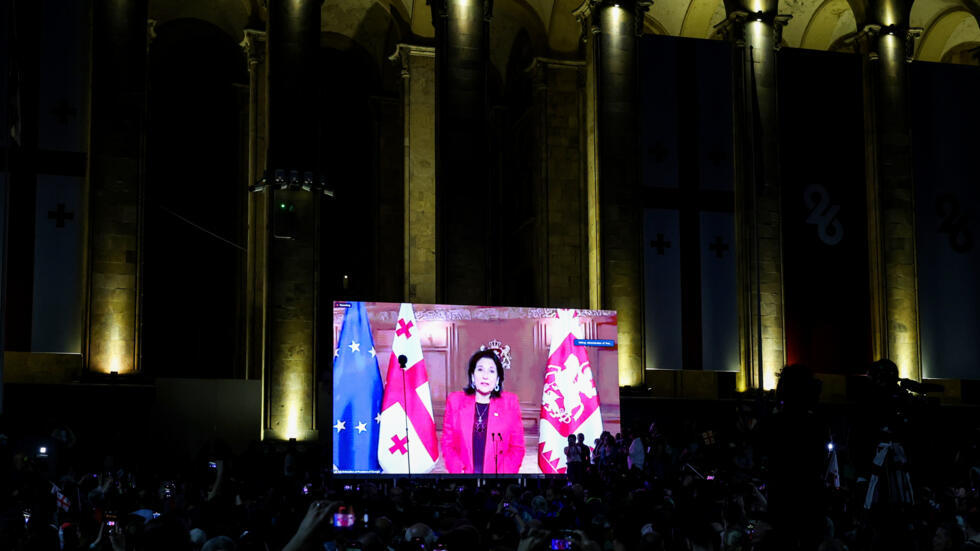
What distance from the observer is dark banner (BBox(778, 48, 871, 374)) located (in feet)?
103

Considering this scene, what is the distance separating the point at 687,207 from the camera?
30.7m

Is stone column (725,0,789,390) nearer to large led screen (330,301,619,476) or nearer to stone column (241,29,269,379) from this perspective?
large led screen (330,301,619,476)

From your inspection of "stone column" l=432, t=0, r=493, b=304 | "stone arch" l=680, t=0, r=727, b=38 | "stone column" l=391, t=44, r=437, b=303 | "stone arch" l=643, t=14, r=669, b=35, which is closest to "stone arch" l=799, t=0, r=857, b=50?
"stone arch" l=680, t=0, r=727, b=38

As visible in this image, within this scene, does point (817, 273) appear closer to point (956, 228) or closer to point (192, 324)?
point (956, 228)

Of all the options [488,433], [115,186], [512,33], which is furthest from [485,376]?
[512,33]

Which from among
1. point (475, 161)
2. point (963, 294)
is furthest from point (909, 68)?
point (475, 161)

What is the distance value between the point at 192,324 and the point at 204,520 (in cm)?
2520

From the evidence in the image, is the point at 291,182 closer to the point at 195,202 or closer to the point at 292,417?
the point at 292,417

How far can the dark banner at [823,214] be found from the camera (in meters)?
31.5

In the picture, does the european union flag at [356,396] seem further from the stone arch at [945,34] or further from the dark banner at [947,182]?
the stone arch at [945,34]

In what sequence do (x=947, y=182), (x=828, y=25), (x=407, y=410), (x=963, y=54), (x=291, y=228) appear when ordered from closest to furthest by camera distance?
1. (x=407, y=410)
2. (x=291, y=228)
3. (x=947, y=182)
4. (x=828, y=25)
5. (x=963, y=54)

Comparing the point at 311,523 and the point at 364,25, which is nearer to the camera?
the point at 311,523

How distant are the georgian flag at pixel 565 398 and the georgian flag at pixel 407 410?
2.44 metres

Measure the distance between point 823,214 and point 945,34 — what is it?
11.0m
